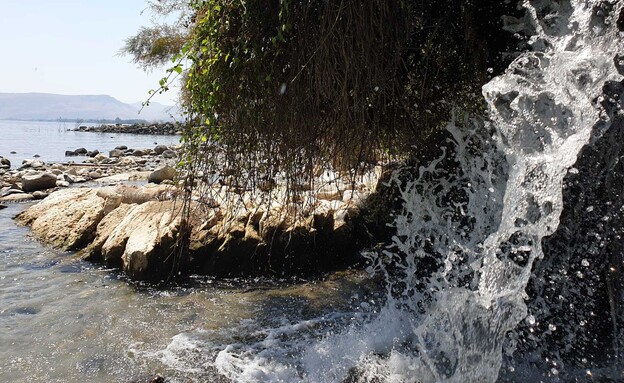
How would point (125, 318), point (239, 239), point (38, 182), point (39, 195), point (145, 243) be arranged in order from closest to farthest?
point (125, 318)
point (145, 243)
point (239, 239)
point (39, 195)
point (38, 182)

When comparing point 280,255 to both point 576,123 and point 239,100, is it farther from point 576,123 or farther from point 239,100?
point 576,123

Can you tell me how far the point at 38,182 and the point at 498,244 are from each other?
13.0 m

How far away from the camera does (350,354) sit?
3936 mm

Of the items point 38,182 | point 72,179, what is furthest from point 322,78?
point 72,179

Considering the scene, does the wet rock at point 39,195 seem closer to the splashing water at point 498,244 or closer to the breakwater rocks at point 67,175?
the breakwater rocks at point 67,175

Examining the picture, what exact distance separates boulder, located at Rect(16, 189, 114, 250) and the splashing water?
4.39 metres

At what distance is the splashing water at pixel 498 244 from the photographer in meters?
3.18

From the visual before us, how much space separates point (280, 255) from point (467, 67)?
3118 mm

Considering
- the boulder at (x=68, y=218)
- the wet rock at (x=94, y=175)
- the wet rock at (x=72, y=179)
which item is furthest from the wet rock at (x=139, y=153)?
the boulder at (x=68, y=218)

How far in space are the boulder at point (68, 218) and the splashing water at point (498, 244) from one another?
4.39m

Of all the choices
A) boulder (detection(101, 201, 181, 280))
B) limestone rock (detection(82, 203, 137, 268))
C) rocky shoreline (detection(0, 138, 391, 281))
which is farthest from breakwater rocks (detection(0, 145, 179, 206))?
rocky shoreline (detection(0, 138, 391, 281))

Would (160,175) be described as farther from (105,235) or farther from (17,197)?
(105,235)

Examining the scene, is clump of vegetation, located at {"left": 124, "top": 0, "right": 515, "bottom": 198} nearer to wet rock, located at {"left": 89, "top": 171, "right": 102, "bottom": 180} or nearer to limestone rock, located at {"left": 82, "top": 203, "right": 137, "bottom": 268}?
limestone rock, located at {"left": 82, "top": 203, "right": 137, "bottom": 268}

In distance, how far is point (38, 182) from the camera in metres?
12.9
